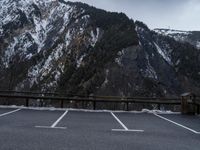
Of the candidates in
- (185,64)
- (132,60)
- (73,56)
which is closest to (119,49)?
(132,60)

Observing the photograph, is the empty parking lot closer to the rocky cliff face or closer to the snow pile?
the rocky cliff face

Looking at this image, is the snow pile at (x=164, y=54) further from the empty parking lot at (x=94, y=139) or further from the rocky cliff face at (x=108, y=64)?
the empty parking lot at (x=94, y=139)

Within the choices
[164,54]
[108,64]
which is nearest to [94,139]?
[108,64]

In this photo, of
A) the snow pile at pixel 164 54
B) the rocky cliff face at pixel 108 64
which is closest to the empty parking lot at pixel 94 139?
the rocky cliff face at pixel 108 64

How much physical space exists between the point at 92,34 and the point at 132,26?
753 inches

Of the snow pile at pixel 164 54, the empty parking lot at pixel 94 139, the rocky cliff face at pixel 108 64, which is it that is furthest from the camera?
the snow pile at pixel 164 54

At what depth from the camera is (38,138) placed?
1016 cm

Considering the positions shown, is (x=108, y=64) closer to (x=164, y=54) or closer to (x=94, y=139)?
(x=164, y=54)

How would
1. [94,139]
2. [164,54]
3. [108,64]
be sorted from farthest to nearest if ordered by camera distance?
1. [164,54]
2. [108,64]
3. [94,139]

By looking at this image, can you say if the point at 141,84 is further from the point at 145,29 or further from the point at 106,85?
the point at 145,29

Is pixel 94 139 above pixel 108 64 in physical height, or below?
below

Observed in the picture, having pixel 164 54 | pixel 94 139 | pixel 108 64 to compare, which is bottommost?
pixel 94 139

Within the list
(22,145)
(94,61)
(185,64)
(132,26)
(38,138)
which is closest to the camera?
(22,145)

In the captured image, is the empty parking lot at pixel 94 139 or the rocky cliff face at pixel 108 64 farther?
the rocky cliff face at pixel 108 64
